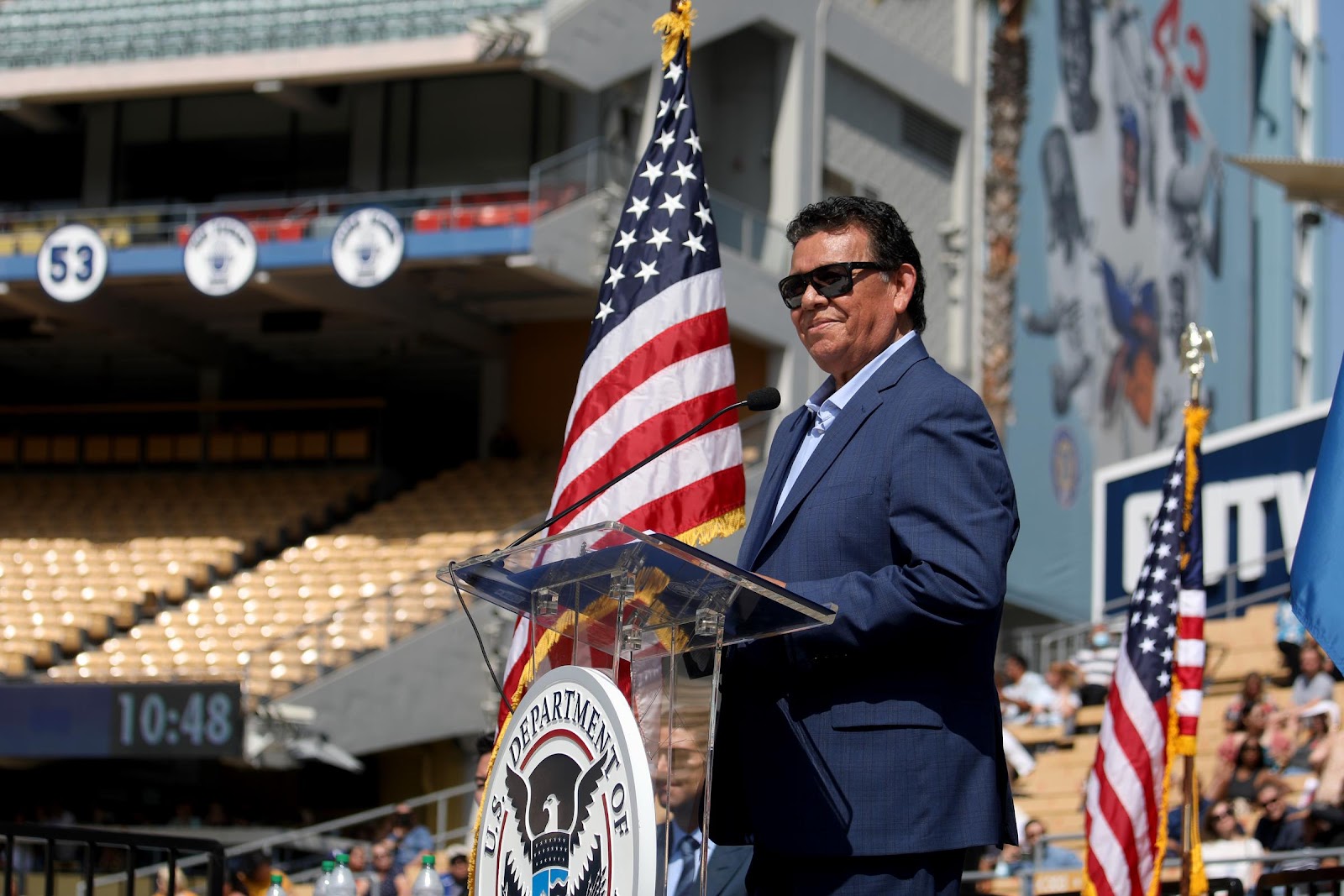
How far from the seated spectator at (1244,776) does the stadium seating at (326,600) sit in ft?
26.5

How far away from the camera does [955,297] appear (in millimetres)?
25141

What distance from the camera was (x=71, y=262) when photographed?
20.4 metres

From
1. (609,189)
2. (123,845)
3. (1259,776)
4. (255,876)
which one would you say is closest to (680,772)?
(123,845)

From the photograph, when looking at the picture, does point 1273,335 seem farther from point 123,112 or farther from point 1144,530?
point 123,112

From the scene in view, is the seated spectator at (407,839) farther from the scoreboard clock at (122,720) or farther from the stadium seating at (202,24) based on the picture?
the stadium seating at (202,24)

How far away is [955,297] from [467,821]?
1090cm

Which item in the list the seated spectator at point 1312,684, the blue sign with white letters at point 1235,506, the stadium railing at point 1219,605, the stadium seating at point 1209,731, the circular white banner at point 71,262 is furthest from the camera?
the blue sign with white letters at point 1235,506

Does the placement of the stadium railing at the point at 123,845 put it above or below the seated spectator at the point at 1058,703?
below

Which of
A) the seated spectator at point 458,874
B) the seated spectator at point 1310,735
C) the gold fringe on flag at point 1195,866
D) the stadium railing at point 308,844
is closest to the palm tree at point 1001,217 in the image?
the stadium railing at point 308,844

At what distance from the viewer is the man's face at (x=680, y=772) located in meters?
3.35

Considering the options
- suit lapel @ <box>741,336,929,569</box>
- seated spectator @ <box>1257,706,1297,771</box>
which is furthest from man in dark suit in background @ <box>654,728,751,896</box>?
seated spectator @ <box>1257,706,1297,771</box>

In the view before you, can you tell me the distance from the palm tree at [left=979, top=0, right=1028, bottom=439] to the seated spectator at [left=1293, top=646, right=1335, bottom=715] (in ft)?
38.5

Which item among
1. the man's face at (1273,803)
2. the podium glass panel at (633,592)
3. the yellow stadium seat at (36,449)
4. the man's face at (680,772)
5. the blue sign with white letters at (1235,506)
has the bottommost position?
the man's face at (1273,803)

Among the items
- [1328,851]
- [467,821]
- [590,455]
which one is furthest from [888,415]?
[467,821]
